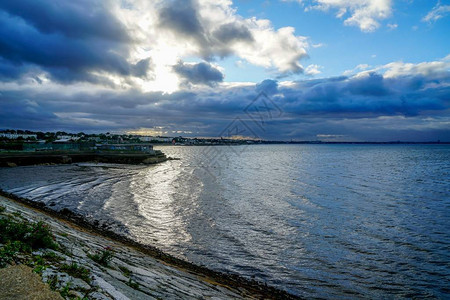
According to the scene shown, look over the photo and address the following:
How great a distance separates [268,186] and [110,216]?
2567cm

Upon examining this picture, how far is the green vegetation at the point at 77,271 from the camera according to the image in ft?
20.7

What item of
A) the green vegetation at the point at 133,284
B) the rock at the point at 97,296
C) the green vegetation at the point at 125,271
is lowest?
the green vegetation at the point at 125,271

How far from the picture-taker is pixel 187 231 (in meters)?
20.0

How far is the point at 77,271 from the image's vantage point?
6547 millimetres

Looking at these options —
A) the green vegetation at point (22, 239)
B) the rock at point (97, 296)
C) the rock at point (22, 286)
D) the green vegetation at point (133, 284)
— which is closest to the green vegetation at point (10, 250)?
the green vegetation at point (22, 239)

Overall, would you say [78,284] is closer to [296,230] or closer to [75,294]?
[75,294]

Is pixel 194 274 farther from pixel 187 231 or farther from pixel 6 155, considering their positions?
pixel 6 155

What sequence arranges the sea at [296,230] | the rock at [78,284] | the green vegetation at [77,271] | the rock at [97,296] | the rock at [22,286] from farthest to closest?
the sea at [296,230] → the green vegetation at [77,271] → the rock at [78,284] → the rock at [97,296] → the rock at [22,286]

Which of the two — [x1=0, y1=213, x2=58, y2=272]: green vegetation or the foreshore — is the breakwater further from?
[x1=0, y1=213, x2=58, y2=272]: green vegetation

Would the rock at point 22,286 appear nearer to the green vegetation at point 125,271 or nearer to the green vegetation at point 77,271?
the green vegetation at point 77,271

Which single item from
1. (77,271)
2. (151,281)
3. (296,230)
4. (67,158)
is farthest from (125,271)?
(67,158)

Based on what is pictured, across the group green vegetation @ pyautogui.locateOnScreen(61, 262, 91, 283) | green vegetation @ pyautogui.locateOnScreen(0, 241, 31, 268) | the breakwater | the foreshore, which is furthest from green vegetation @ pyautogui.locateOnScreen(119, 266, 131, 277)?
the breakwater

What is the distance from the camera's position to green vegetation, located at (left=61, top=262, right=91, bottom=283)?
20.7 ft

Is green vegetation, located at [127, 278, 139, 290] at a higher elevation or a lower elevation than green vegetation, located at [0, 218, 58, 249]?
lower
